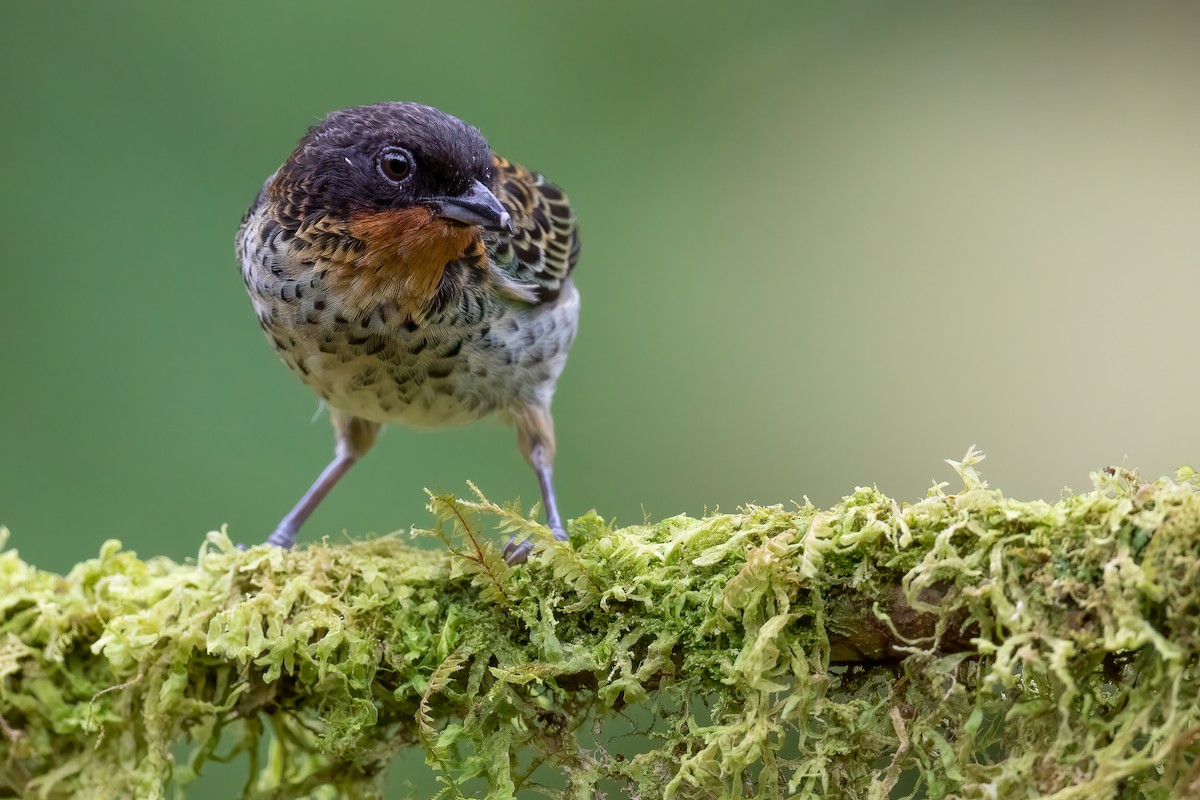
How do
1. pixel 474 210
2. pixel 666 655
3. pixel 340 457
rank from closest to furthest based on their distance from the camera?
pixel 666 655, pixel 474 210, pixel 340 457

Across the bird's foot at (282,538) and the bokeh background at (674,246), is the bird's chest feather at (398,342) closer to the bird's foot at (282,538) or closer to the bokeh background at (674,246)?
the bird's foot at (282,538)

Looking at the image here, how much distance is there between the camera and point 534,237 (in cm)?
313

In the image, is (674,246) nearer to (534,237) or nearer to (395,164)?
(534,237)

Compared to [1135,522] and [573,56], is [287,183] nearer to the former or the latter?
[1135,522]

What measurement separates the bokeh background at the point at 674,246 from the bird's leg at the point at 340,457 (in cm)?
116

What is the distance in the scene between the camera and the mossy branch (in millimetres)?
1396

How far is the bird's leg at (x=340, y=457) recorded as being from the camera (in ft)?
10.7

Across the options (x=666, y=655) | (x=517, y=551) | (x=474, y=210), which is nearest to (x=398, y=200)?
(x=474, y=210)

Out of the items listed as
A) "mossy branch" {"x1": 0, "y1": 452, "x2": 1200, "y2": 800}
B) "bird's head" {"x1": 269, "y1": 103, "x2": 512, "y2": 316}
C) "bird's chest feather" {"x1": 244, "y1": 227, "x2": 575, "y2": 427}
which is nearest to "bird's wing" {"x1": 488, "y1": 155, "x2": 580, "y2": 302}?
"bird's chest feather" {"x1": 244, "y1": 227, "x2": 575, "y2": 427}

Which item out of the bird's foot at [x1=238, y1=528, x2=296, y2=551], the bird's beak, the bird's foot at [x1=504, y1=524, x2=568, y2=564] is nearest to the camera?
the bird's foot at [x1=504, y1=524, x2=568, y2=564]

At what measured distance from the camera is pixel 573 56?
5352 mm

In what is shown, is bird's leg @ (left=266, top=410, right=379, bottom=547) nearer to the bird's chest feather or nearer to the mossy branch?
the bird's chest feather

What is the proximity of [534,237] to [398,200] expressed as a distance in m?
0.68

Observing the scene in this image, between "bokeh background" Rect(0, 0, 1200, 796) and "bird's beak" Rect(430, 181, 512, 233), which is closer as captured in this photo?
"bird's beak" Rect(430, 181, 512, 233)
